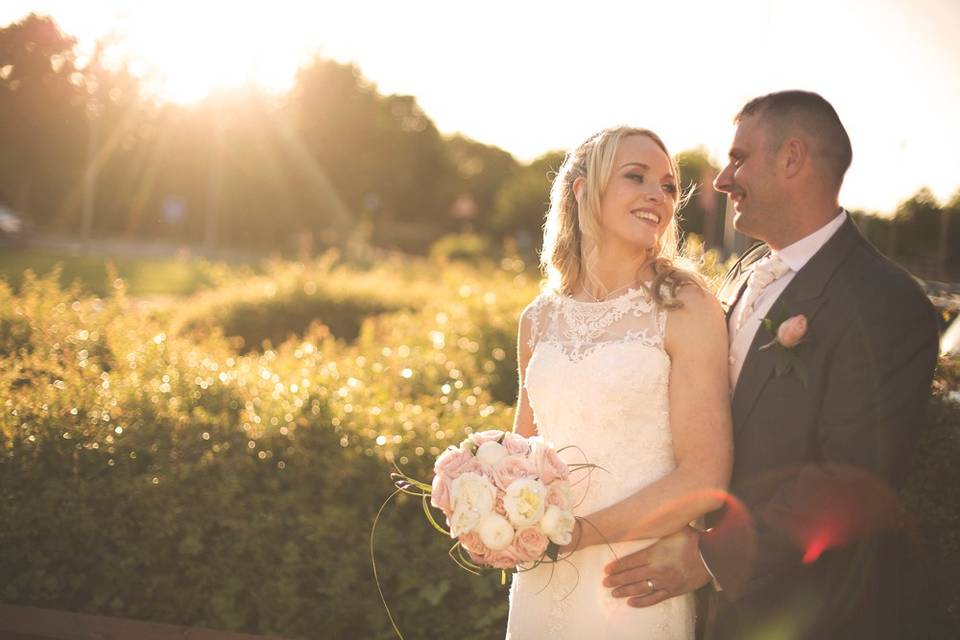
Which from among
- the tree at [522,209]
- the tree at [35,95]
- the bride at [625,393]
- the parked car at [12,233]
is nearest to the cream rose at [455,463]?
the bride at [625,393]

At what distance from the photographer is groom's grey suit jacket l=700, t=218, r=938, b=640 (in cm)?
269

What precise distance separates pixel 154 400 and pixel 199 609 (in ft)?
4.15

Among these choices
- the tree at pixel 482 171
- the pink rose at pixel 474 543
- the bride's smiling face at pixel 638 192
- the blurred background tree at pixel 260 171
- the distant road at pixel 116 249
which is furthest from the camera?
the tree at pixel 482 171

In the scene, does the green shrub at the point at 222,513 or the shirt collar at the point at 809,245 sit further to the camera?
the green shrub at the point at 222,513

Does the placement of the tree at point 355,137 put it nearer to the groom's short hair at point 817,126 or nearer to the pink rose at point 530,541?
the groom's short hair at point 817,126

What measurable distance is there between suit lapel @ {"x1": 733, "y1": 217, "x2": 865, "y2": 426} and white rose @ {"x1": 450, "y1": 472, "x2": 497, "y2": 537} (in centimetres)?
99

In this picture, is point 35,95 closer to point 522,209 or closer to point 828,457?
point 828,457

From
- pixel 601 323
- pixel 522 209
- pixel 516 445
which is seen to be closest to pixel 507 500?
pixel 516 445

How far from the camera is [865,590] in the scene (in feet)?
9.37

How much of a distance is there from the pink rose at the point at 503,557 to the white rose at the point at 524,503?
0.39 ft

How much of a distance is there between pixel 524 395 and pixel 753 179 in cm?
127

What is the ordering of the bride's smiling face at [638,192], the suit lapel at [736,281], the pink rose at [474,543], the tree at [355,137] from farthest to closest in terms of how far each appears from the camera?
the tree at [355,137]
the suit lapel at [736,281]
the bride's smiling face at [638,192]
the pink rose at [474,543]

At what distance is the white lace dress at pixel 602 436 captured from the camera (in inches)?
122

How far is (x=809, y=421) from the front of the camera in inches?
111
